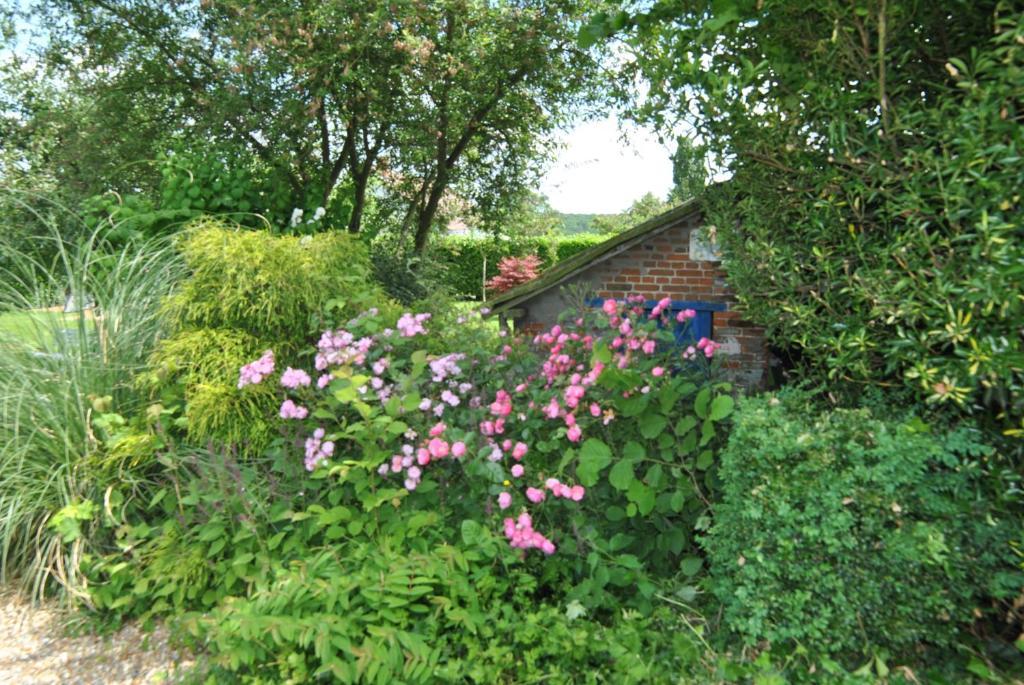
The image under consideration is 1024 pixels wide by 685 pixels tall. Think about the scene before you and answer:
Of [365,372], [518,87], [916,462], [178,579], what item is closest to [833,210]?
[916,462]

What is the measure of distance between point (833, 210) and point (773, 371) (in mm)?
1977

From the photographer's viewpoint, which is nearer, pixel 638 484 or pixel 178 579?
pixel 638 484

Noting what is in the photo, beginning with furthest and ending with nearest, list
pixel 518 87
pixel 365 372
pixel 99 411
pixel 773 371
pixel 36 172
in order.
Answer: pixel 36 172 → pixel 518 87 → pixel 773 371 → pixel 99 411 → pixel 365 372

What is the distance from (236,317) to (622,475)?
8.70 ft

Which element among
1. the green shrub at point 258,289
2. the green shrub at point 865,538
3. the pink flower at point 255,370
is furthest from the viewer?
the green shrub at point 258,289

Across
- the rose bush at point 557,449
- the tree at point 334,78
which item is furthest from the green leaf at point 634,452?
the tree at point 334,78

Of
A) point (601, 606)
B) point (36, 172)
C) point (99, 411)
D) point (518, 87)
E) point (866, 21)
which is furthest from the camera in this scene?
point (36, 172)

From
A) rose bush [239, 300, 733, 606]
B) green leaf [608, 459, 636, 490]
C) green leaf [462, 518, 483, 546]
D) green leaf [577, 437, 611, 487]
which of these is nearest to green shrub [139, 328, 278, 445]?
rose bush [239, 300, 733, 606]

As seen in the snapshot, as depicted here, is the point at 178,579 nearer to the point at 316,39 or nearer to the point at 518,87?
the point at 316,39

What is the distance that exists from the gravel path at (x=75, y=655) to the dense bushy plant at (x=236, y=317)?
3.56 feet

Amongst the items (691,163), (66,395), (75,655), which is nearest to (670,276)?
(691,163)

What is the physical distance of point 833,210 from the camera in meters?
3.47

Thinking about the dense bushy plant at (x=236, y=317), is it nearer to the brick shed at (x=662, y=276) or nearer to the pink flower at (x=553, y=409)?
the pink flower at (x=553, y=409)

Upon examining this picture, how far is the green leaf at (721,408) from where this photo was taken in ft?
11.5
